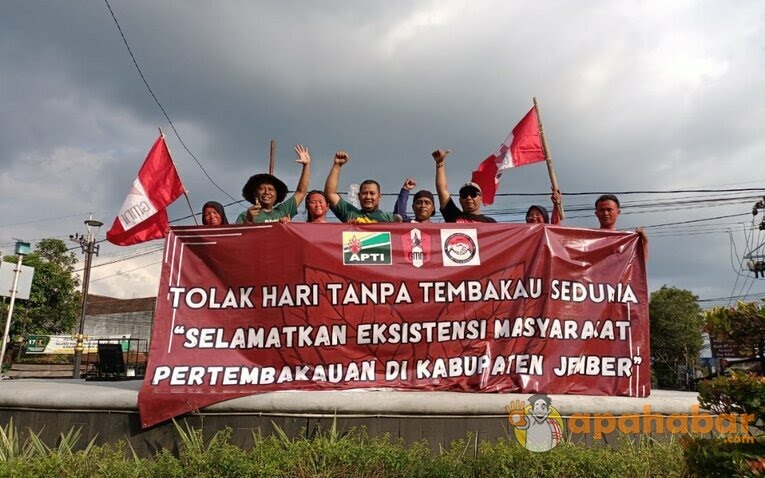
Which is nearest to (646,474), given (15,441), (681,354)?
(15,441)

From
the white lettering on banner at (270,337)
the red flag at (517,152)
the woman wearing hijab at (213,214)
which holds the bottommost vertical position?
the white lettering on banner at (270,337)

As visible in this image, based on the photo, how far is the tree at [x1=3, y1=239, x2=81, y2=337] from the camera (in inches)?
1232

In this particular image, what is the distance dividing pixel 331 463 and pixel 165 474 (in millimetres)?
1132

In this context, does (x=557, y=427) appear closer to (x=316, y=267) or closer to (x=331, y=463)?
(x=331, y=463)

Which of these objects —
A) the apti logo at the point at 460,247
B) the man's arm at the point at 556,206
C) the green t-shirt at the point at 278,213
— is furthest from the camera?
the man's arm at the point at 556,206

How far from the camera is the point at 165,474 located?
3678mm

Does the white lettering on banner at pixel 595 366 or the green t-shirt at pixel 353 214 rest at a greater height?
the green t-shirt at pixel 353 214

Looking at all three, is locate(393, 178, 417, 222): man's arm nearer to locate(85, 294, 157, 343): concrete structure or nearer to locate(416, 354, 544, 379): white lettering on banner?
locate(416, 354, 544, 379): white lettering on banner

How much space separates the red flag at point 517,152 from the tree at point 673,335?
1037 inches

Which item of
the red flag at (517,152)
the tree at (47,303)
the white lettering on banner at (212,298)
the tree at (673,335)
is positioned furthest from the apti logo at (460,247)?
the tree at (47,303)

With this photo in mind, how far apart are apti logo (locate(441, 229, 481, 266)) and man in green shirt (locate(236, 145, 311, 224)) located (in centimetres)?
162

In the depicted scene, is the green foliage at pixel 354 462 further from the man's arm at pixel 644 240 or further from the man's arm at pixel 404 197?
the man's arm at pixel 404 197

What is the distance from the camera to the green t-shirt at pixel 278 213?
Result: 213 inches

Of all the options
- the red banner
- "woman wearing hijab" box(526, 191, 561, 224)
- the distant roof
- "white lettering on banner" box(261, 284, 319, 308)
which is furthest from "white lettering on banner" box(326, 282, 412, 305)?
the distant roof
